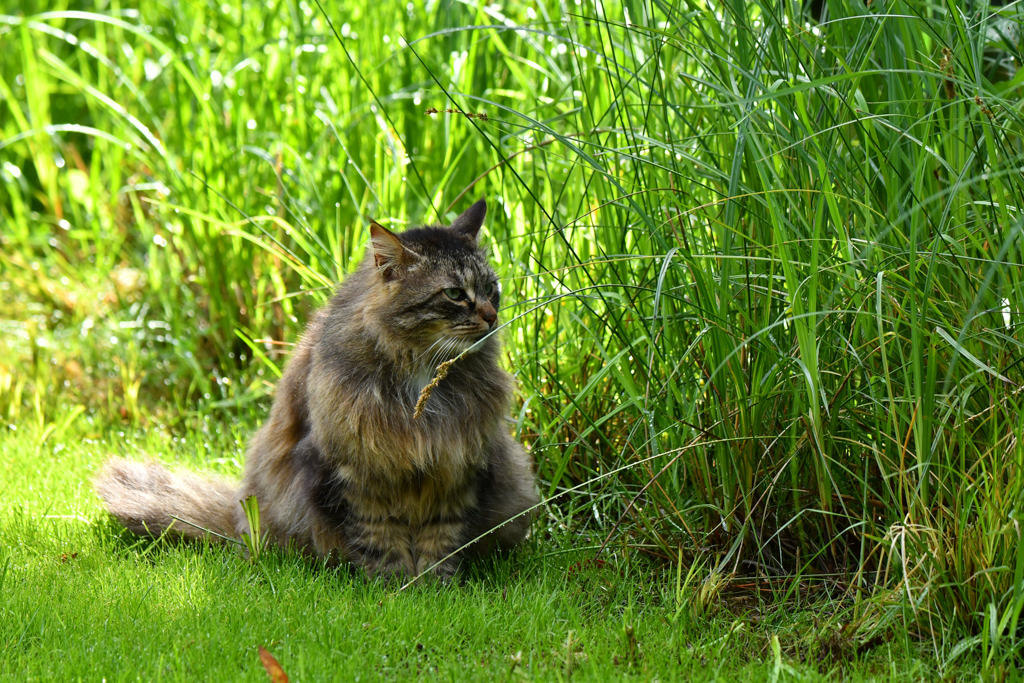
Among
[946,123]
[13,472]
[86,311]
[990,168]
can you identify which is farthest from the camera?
[86,311]

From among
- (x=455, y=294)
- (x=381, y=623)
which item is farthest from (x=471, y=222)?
(x=381, y=623)

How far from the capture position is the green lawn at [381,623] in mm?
2111

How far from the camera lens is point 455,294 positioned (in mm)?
2729

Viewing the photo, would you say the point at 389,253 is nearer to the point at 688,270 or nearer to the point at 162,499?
the point at 688,270

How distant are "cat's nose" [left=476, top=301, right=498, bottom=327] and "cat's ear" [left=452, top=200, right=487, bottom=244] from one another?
0.23m

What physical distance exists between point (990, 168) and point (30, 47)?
514 centimetres

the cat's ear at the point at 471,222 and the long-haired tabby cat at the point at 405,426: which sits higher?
the cat's ear at the point at 471,222

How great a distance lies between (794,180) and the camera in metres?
2.62

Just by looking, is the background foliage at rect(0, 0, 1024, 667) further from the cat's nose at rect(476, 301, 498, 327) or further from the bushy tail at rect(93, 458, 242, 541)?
the bushy tail at rect(93, 458, 242, 541)

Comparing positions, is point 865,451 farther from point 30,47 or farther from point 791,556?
point 30,47

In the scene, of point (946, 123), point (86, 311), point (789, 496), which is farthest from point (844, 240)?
point (86, 311)

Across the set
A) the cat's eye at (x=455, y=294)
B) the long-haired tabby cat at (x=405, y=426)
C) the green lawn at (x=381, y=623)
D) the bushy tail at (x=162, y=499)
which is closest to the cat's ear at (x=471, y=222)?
the long-haired tabby cat at (x=405, y=426)

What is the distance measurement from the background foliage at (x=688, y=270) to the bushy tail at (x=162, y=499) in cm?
74

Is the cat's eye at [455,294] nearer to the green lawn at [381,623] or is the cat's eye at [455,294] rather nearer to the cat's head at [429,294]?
the cat's head at [429,294]
